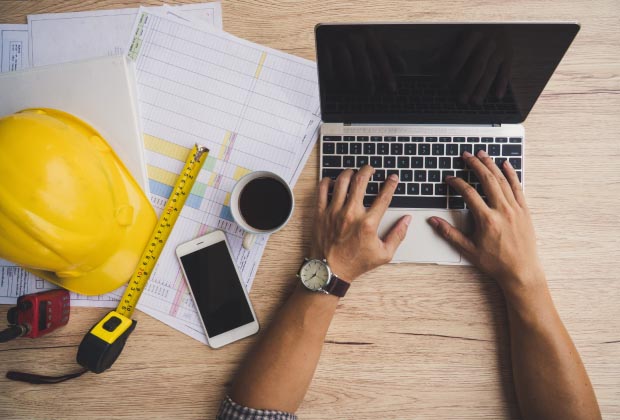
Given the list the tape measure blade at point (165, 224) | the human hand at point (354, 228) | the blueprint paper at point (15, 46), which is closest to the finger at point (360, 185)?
the human hand at point (354, 228)

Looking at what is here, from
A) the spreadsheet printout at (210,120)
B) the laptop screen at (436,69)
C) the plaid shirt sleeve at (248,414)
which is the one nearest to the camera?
the laptop screen at (436,69)

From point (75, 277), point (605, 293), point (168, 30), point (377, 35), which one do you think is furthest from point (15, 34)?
point (605, 293)

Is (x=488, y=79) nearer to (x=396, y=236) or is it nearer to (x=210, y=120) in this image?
(x=396, y=236)

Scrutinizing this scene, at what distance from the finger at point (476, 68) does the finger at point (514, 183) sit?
0.53 ft

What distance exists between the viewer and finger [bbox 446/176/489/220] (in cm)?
A: 80

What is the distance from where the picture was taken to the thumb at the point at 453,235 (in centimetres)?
81

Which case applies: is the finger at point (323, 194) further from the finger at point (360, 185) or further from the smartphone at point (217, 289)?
the smartphone at point (217, 289)

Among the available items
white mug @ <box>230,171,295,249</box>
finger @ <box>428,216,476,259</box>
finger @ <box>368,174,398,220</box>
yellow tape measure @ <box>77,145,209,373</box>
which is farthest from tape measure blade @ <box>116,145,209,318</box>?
finger @ <box>428,216,476,259</box>

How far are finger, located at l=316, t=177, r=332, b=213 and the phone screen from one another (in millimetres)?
218

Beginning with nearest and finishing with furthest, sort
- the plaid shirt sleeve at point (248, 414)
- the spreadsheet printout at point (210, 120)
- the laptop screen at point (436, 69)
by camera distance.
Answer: the laptop screen at point (436, 69)
the plaid shirt sleeve at point (248, 414)
the spreadsheet printout at point (210, 120)

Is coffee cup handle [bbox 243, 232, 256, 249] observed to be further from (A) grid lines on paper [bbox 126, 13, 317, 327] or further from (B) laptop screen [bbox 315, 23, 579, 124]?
(B) laptop screen [bbox 315, 23, 579, 124]

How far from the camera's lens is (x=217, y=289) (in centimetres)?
86

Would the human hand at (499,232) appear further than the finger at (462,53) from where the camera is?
Yes

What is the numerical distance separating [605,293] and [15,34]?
1.38 m
